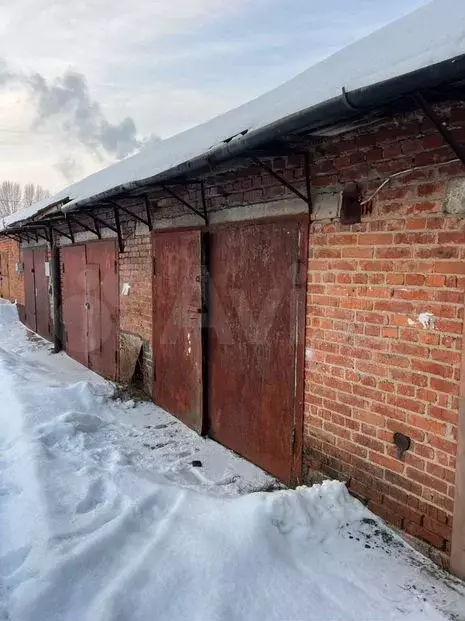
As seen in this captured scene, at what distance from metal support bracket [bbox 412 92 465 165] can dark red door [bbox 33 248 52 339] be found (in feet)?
30.4

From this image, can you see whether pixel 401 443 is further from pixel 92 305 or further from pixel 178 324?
pixel 92 305

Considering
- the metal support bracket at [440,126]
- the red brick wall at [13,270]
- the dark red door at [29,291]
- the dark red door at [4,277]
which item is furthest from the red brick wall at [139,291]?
the dark red door at [4,277]

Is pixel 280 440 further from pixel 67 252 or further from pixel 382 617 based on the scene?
pixel 67 252

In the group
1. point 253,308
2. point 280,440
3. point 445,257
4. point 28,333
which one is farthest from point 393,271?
point 28,333

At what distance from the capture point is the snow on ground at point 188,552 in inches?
80.2

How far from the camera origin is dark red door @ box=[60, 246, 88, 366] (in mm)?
7844

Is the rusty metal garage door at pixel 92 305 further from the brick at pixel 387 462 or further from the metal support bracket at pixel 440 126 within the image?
the metal support bracket at pixel 440 126

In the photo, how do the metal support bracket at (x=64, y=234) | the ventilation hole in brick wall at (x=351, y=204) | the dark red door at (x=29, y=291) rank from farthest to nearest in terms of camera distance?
the dark red door at (x=29, y=291), the metal support bracket at (x=64, y=234), the ventilation hole in brick wall at (x=351, y=204)

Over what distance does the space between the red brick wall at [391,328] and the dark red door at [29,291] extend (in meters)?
9.63

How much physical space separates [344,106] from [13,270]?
46.3 ft

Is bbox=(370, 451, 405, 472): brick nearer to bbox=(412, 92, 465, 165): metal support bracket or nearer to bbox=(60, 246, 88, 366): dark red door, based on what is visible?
bbox=(412, 92, 465, 165): metal support bracket

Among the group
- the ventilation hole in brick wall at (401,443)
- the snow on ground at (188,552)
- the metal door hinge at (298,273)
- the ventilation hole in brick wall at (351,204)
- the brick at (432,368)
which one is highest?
the ventilation hole in brick wall at (351,204)

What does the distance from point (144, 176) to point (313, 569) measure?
3056 mm

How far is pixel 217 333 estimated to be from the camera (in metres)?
4.37
